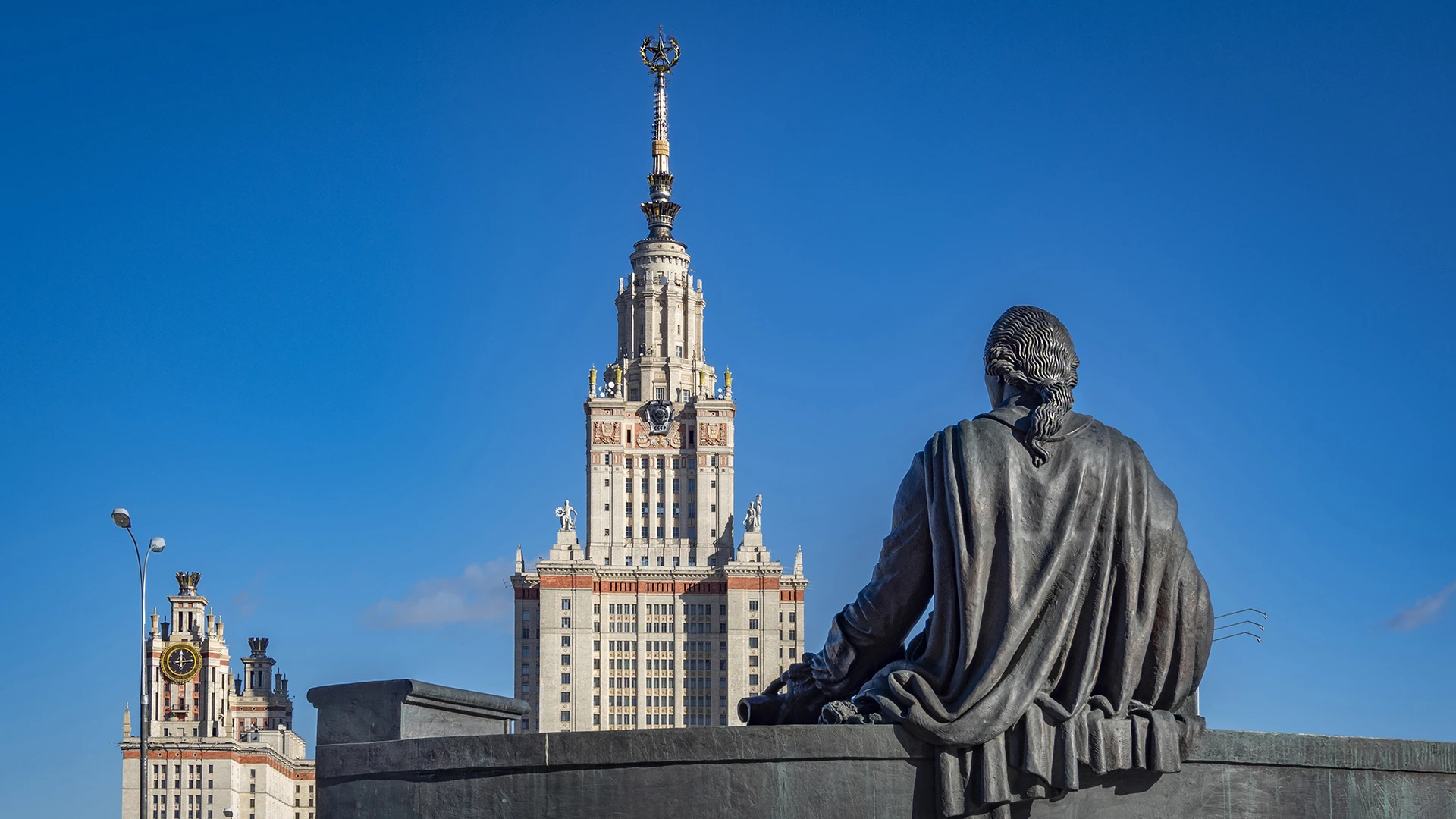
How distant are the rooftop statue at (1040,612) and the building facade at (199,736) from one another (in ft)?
444

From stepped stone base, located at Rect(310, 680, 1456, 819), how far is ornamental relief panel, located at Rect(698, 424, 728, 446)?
13465cm

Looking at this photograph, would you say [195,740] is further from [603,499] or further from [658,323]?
[658,323]

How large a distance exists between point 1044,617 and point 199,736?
5637 inches

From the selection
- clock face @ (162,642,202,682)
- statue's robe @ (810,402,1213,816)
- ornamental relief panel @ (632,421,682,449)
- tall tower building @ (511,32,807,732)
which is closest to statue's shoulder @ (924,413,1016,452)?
statue's robe @ (810,402,1213,816)

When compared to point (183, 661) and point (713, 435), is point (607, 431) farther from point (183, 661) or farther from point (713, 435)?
point (183, 661)

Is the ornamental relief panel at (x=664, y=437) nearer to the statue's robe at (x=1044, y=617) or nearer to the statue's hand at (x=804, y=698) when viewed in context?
the statue's hand at (x=804, y=698)

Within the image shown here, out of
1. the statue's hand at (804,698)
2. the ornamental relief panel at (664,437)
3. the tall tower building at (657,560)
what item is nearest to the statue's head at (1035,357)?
the statue's hand at (804,698)

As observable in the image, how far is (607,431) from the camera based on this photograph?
144m

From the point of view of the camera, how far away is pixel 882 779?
8.89 meters

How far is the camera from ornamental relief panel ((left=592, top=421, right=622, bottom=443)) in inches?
5674

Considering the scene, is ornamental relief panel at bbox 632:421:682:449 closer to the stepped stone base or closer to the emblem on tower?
the emblem on tower

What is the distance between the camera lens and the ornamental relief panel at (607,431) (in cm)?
14412

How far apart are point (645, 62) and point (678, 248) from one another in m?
14.3

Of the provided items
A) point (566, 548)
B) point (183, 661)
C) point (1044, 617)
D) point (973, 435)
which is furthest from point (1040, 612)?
point (183, 661)
